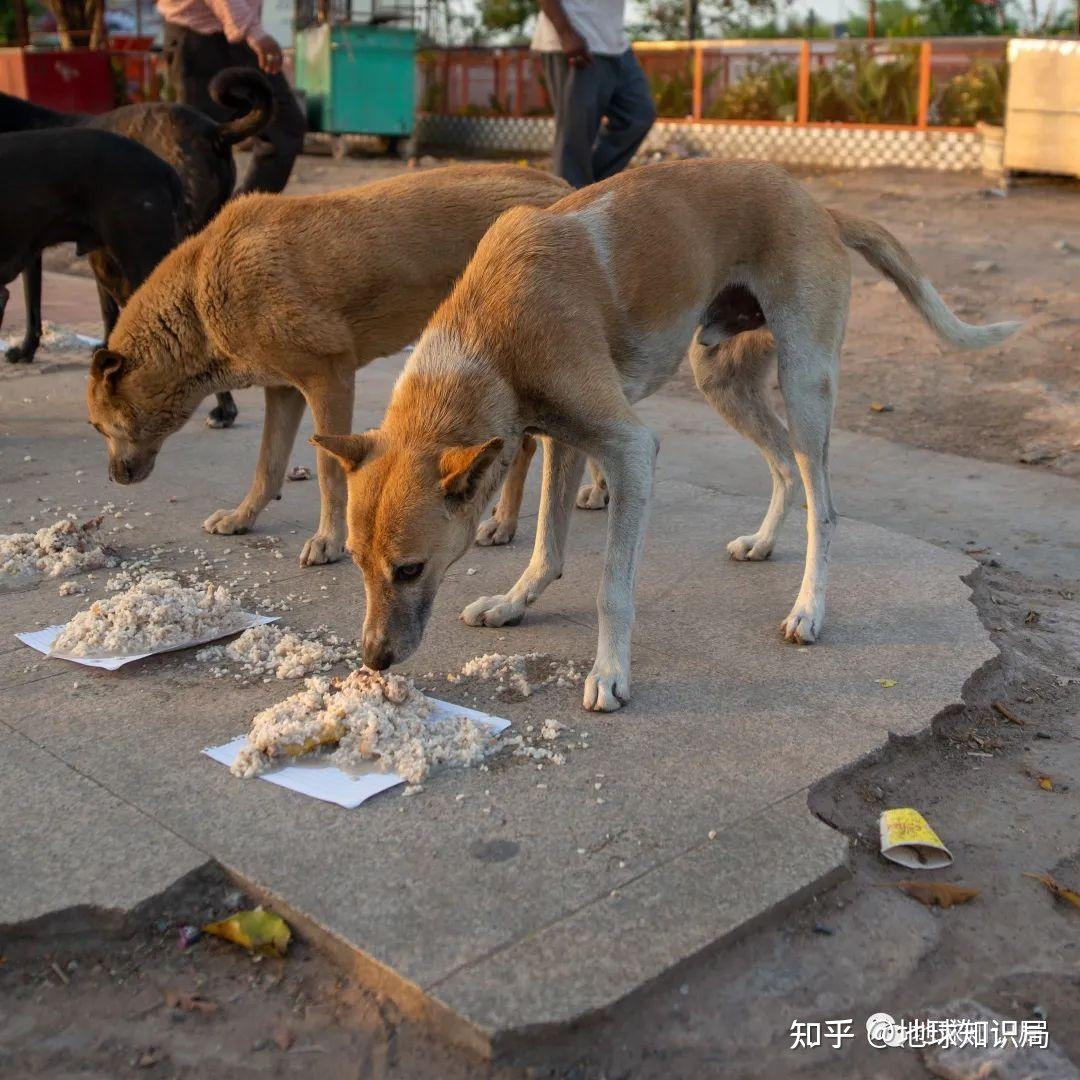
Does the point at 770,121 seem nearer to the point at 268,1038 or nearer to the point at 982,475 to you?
the point at 982,475

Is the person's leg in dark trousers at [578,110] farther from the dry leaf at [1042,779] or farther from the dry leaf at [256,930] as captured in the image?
the dry leaf at [256,930]

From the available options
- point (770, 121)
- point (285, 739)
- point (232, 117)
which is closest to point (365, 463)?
point (285, 739)

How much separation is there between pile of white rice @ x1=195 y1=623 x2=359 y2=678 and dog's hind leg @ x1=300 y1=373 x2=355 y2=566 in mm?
744

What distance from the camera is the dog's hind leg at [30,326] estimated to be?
7902 mm

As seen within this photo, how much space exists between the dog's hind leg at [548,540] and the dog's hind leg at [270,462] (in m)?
1.29

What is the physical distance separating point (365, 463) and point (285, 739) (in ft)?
2.59

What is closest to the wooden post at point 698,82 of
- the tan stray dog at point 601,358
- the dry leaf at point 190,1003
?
the tan stray dog at point 601,358

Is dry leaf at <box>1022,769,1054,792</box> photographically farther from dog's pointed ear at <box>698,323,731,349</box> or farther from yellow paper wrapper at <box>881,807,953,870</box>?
dog's pointed ear at <box>698,323,731,349</box>

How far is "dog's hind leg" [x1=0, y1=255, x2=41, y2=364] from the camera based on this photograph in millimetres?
7902

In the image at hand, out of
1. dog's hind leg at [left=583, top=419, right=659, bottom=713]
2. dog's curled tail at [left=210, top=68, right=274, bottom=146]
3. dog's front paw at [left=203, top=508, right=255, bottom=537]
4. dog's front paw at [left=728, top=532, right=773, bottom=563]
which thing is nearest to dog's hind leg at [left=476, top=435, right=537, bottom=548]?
dog's front paw at [left=728, top=532, right=773, bottom=563]

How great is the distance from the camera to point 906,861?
2982 mm

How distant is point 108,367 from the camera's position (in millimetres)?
4836

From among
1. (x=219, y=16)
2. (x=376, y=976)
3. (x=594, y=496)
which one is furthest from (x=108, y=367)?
(x=219, y=16)

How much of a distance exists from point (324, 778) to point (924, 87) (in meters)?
15.9
